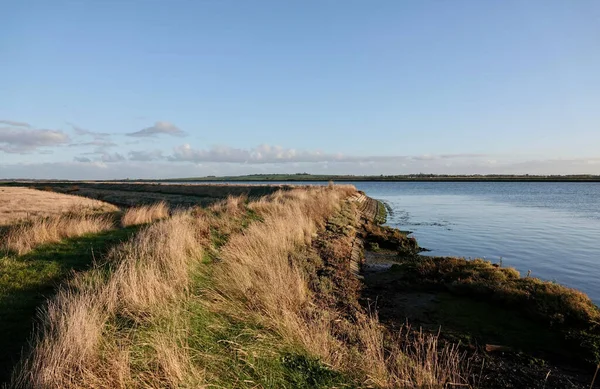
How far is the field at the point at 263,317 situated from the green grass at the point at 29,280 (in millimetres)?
37

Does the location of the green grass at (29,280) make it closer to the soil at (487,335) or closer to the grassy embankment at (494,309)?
the soil at (487,335)

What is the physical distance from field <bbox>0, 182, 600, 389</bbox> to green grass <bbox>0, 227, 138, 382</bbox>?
0.12 feet

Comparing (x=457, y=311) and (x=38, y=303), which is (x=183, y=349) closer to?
(x=38, y=303)

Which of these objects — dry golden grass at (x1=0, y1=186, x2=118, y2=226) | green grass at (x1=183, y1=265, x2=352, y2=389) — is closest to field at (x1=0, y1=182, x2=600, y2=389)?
green grass at (x1=183, y1=265, x2=352, y2=389)

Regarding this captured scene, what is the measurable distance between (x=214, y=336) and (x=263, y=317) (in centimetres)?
89

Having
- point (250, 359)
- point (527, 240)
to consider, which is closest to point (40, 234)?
point (250, 359)

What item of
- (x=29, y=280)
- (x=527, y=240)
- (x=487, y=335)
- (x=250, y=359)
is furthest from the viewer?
(x=527, y=240)

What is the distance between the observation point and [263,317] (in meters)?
5.95

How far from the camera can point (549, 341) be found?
312 inches

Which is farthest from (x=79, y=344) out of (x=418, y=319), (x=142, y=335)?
→ (x=418, y=319)

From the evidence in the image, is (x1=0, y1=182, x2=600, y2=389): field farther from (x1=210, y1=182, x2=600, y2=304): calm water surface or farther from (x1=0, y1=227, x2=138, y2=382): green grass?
(x1=210, y1=182, x2=600, y2=304): calm water surface

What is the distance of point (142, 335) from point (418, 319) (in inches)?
262

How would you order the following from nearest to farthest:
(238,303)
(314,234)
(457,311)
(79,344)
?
(79,344) → (238,303) → (457,311) → (314,234)

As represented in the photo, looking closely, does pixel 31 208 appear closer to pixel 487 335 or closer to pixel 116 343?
pixel 116 343
